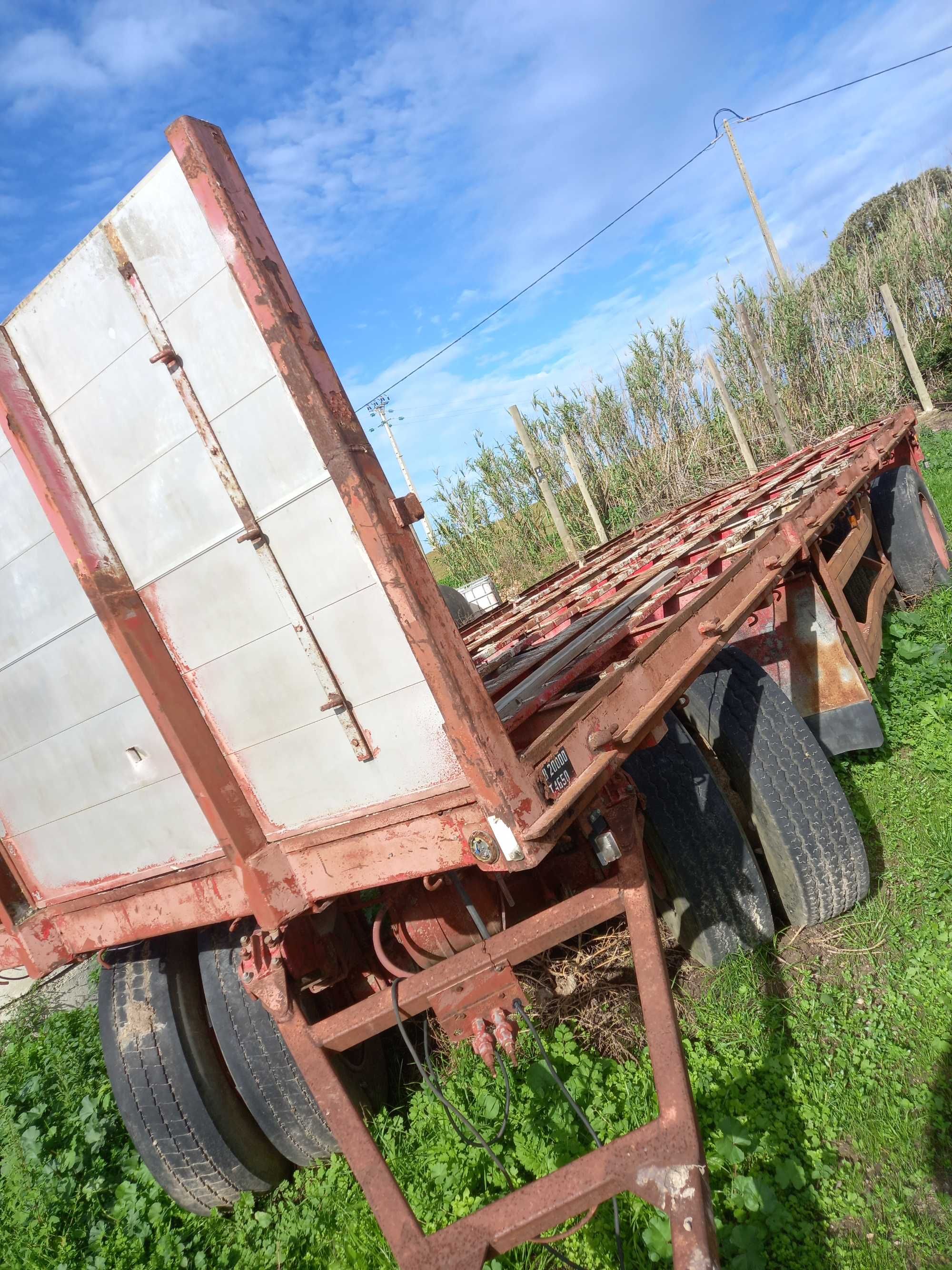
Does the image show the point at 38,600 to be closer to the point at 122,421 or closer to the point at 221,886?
the point at 122,421

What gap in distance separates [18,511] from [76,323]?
0.51 m

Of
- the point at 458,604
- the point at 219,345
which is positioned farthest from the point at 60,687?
the point at 458,604

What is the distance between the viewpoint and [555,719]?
2150 mm

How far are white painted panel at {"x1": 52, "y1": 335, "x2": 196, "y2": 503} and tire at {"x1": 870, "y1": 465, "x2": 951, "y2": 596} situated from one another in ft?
18.3

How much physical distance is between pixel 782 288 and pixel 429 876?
13219 millimetres

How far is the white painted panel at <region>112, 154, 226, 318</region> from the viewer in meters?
1.65

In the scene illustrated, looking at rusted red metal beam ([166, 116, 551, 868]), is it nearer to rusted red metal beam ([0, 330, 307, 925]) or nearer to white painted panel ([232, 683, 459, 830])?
white painted panel ([232, 683, 459, 830])

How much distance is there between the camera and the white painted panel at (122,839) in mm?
2080

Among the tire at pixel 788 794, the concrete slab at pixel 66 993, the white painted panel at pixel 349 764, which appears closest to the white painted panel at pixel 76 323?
the white painted panel at pixel 349 764

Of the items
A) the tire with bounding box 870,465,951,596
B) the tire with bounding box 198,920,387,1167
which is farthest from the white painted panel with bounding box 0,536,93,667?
the tire with bounding box 870,465,951,596

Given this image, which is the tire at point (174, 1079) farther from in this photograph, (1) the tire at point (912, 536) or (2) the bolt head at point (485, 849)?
(1) the tire at point (912, 536)

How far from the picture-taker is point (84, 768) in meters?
2.20

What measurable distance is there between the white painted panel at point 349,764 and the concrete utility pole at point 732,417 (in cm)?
986

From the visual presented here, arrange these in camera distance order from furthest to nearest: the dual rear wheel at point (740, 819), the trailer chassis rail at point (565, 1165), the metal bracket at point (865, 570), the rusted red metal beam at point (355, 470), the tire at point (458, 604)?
1. the tire at point (458, 604)
2. the metal bracket at point (865, 570)
3. the dual rear wheel at point (740, 819)
4. the rusted red metal beam at point (355, 470)
5. the trailer chassis rail at point (565, 1165)
